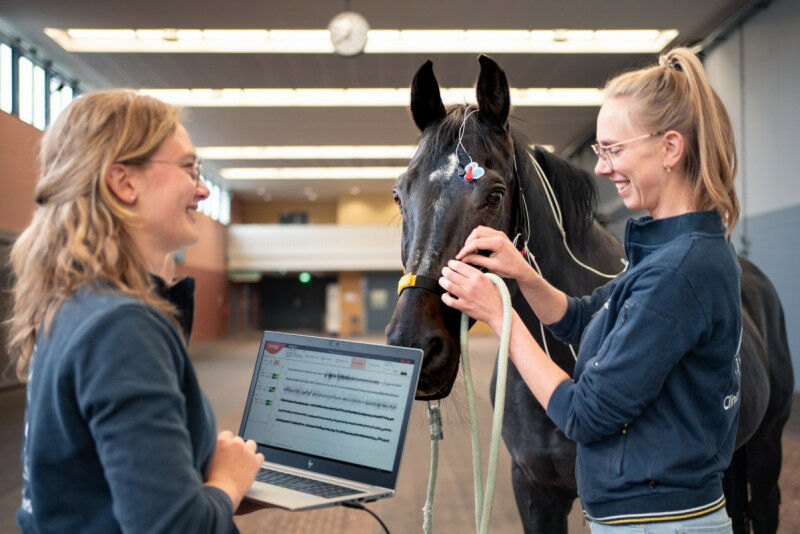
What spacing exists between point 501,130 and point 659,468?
3.44 ft

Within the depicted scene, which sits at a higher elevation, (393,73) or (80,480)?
(393,73)

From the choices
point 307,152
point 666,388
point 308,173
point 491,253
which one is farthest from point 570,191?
point 308,173

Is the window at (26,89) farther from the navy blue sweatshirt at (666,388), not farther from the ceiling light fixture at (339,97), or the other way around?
the navy blue sweatshirt at (666,388)

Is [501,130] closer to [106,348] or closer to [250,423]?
[250,423]

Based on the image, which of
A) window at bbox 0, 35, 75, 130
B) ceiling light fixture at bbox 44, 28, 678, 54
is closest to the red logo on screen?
ceiling light fixture at bbox 44, 28, 678, 54

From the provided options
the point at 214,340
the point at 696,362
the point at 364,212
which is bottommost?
the point at 214,340

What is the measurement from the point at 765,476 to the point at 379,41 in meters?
8.53

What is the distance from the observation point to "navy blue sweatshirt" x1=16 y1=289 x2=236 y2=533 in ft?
2.54

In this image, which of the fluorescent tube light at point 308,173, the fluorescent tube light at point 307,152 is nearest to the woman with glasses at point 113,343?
the fluorescent tube light at point 307,152

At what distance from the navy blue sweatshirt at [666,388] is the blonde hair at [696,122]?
52 mm

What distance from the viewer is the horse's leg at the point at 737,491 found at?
114 inches

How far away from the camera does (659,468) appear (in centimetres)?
111

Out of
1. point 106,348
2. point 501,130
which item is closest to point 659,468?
point 106,348

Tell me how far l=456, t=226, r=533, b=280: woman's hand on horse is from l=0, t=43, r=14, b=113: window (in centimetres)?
984
